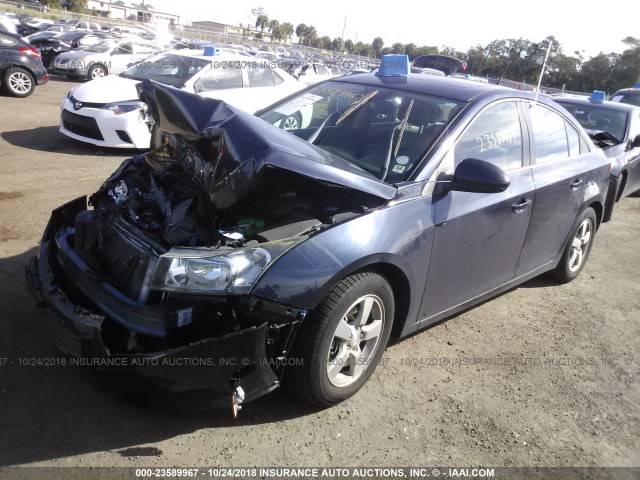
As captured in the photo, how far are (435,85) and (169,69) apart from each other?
6.88 metres

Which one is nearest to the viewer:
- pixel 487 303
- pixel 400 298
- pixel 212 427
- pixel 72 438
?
pixel 72 438

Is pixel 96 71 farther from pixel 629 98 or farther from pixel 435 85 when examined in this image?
pixel 435 85

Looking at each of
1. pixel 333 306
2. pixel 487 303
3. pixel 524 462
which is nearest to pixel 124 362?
pixel 333 306

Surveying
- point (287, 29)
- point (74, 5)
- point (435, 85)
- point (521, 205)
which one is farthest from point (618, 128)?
point (287, 29)

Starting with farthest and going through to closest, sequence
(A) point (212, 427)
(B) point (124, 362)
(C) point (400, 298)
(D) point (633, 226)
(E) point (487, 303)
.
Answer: (D) point (633, 226)
(E) point (487, 303)
(C) point (400, 298)
(A) point (212, 427)
(B) point (124, 362)

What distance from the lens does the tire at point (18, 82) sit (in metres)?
12.0

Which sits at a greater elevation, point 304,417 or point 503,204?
point 503,204

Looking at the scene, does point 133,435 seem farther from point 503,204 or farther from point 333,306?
point 503,204

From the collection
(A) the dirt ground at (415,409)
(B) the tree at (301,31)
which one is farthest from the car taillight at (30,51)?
(B) the tree at (301,31)

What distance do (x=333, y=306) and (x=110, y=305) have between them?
110cm

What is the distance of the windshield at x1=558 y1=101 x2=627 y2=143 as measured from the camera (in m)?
7.61

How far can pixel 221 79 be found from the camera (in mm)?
9211

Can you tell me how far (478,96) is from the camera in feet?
11.7

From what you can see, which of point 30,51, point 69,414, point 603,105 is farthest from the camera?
point 30,51
